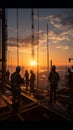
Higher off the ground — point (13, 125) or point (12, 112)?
point (13, 125)

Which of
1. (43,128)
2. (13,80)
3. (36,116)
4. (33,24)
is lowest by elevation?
(36,116)

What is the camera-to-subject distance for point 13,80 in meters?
11.0

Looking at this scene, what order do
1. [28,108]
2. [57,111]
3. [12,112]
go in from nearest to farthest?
[57,111]
[12,112]
[28,108]

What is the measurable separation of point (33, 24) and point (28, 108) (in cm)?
1569

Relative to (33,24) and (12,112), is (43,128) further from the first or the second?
(33,24)
